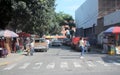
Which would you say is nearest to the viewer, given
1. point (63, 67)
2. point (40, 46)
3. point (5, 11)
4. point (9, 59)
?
point (63, 67)

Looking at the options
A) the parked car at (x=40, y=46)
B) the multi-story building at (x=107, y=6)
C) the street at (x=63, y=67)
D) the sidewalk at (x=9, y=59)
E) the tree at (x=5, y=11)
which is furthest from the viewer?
the multi-story building at (x=107, y=6)

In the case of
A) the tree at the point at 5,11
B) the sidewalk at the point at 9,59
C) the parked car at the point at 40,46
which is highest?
the tree at the point at 5,11

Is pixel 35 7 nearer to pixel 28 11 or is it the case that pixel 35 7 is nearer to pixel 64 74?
pixel 28 11

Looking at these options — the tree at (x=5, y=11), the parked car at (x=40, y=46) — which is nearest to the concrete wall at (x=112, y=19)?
the parked car at (x=40, y=46)

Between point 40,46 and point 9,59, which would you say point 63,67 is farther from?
point 40,46

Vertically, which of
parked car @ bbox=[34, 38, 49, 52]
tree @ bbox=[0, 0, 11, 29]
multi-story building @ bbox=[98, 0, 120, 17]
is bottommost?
parked car @ bbox=[34, 38, 49, 52]

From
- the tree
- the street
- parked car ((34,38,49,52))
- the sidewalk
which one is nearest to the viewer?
the street

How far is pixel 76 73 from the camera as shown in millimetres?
19422

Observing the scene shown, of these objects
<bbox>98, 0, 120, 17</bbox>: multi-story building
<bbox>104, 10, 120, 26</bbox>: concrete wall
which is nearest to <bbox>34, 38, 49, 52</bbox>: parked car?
<bbox>104, 10, 120, 26</bbox>: concrete wall

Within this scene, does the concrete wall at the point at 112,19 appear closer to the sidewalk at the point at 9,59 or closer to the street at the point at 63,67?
the sidewalk at the point at 9,59

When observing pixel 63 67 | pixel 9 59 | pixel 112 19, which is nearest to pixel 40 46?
pixel 112 19

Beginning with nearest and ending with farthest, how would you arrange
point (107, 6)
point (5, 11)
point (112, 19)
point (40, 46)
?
point (5, 11) < point (40, 46) < point (112, 19) < point (107, 6)

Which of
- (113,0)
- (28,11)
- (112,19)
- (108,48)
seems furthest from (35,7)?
(113,0)

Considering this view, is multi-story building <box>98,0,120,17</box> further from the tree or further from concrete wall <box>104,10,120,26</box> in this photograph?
the tree
